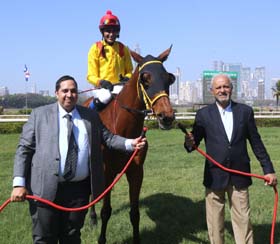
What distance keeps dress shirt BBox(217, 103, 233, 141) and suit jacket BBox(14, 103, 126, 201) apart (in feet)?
4.58

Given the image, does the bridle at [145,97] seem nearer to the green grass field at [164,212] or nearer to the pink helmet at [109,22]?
the pink helmet at [109,22]

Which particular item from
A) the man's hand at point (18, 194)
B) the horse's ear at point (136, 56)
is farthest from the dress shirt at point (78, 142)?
the horse's ear at point (136, 56)

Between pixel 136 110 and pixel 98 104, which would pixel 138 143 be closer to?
pixel 136 110

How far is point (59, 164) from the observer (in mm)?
3410

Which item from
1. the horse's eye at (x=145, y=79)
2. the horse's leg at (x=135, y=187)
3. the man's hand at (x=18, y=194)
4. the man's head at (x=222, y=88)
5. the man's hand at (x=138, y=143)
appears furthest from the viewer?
the horse's leg at (x=135, y=187)

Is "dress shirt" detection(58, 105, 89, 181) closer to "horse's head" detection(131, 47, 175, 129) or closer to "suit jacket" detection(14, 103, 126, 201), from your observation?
"suit jacket" detection(14, 103, 126, 201)

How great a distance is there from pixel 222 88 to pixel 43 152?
183cm

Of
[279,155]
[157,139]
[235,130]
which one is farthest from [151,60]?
[157,139]

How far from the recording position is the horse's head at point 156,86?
3975mm

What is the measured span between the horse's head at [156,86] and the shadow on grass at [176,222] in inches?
82.1

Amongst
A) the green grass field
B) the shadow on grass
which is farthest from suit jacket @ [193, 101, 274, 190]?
the shadow on grass

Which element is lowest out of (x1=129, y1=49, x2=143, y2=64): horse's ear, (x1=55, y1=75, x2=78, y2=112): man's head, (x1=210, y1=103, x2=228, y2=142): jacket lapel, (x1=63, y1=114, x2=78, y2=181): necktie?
(x1=63, y1=114, x2=78, y2=181): necktie

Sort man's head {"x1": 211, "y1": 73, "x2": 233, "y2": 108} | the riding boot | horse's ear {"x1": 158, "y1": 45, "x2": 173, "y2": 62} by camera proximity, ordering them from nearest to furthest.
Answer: man's head {"x1": 211, "y1": 73, "x2": 233, "y2": 108}, horse's ear {"x1": 158, "y1": 45, "x2": 173, "y2": 62}, the riding boot

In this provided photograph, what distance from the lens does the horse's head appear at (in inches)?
156
